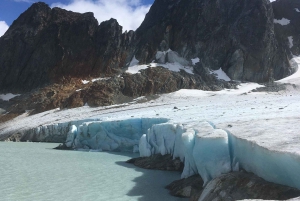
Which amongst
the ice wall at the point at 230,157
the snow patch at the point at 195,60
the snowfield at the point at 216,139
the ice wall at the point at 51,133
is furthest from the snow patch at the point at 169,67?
the ice wall at the point at 230,157

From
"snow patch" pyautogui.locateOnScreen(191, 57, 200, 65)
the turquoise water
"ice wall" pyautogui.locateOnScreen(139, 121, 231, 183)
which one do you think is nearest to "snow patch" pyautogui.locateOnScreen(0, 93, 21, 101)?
"snow patch" pyautogui.locateOnScreen(191, 57, 200, 65)

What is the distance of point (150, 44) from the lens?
61.9m

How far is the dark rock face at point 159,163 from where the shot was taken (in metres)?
15.4

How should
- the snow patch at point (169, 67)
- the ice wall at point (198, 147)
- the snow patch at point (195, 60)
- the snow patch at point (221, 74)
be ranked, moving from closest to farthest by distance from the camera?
the ice wall at point (198, 147)
the snow patch at point (169, 67)
the snow patch at point (221, 74)
the snow patch at point (195, 60)

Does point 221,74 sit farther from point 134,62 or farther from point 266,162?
point 266,162

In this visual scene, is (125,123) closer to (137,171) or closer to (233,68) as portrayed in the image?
(137,171)

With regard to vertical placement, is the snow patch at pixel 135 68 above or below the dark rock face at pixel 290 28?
below

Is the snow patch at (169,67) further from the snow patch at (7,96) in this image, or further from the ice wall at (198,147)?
the ice wall at (198,147)

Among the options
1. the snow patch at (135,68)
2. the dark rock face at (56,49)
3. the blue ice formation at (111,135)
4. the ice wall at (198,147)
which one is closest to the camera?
the ice wall at (198,147)

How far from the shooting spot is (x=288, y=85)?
52812mm

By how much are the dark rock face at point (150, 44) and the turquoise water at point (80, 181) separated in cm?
4247

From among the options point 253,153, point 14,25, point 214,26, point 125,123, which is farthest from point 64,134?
point 14,25

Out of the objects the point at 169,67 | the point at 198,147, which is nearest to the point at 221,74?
the point at 169,67

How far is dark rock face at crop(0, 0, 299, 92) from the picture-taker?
61250 mm
